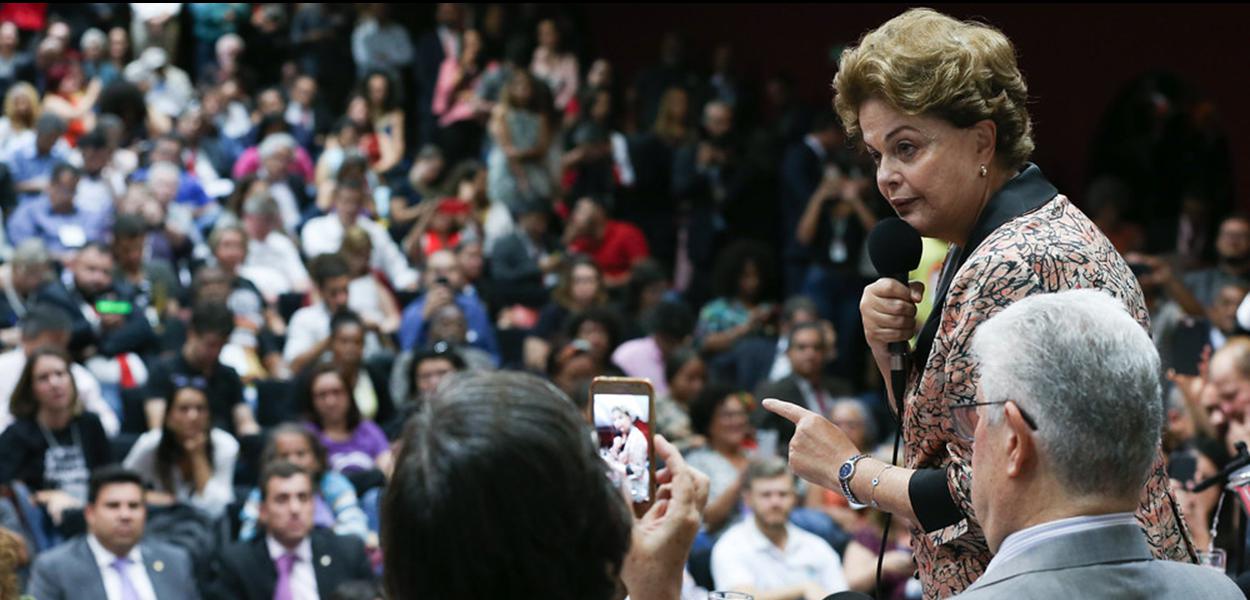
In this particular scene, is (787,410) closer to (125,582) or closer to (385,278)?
(125,582)

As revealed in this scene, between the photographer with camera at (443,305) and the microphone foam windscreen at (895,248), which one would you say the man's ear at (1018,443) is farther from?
the photographer with camera at (443,305)

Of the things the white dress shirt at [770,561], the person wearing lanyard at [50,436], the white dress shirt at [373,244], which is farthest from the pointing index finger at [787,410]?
the white dress shirt at [373,244]

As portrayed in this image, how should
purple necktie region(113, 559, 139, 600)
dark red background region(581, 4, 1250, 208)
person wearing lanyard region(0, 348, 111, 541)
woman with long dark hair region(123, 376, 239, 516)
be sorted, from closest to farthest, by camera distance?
purple necktie region(113, 559, 139, 600) → person wearing lanyard region(0, 348, 111, 541) → woman with long dark hair region(123, 376, 239, 516) → dark red background region(581, 4, 1250, 208)

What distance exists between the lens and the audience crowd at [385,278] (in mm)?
5875

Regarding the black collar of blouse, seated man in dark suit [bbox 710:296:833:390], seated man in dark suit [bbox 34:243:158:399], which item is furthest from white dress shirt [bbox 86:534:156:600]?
the black collar of blouse

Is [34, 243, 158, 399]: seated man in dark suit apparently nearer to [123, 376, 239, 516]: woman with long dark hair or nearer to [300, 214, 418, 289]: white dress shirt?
[123, 376, 239, 516]: woman with long dark hair

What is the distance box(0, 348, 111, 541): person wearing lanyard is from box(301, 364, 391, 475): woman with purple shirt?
0.84m

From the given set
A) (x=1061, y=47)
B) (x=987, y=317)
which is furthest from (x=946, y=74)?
(x=1061, y=47)

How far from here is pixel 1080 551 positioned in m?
1.75

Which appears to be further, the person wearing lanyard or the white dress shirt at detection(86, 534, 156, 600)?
the person wearing lanyard

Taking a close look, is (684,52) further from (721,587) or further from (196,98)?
(721,587)

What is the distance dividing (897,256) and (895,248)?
1 cm

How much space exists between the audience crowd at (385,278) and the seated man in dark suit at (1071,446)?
1.90m

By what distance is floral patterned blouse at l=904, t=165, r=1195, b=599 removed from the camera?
6.86 ft
